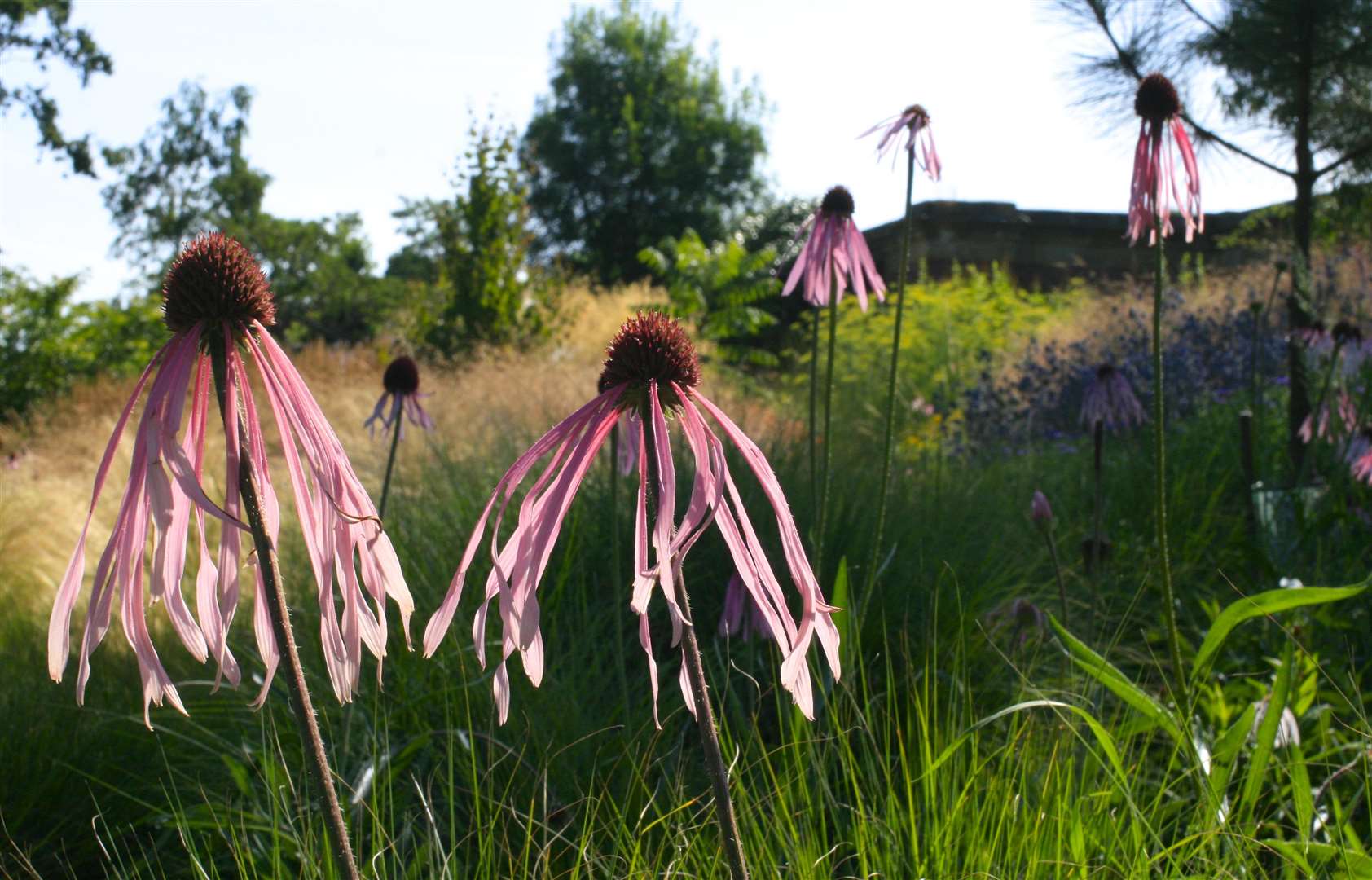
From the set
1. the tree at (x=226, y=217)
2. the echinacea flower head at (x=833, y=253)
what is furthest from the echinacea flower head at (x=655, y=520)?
the tree at (x=226, y=217)

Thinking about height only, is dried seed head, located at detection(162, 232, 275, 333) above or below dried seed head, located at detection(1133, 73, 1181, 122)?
below

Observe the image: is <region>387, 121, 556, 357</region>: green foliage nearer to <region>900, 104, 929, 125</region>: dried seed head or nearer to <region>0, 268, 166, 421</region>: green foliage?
<region>0, 268, 166, 421</region>: green foliage

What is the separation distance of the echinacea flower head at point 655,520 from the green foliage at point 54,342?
12.0 m

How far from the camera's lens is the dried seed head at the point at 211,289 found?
919 millimetres

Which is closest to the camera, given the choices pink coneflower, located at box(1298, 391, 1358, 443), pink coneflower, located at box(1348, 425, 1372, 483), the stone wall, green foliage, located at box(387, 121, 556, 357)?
pink coneflower, located at box(1348, 425, 1372, 483)

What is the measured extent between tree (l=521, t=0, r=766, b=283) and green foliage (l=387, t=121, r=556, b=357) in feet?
45.5

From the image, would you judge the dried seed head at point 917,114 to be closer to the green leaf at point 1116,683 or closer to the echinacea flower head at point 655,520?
the green leaf at point 1116,683

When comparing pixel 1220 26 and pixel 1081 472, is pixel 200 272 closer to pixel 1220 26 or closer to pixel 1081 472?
pixel 1081 472

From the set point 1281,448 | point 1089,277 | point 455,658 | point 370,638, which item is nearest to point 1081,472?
point 1281,448

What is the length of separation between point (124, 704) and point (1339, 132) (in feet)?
17.3

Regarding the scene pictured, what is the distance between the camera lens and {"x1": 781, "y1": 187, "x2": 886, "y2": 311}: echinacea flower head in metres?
2.46

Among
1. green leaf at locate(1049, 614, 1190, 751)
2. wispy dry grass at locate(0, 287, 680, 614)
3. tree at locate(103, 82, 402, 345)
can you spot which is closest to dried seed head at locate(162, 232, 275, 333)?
green leaf at locate(1049, 614, 1190, 751)

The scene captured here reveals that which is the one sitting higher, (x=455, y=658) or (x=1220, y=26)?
(x=1220, y=26)

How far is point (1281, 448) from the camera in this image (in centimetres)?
445
